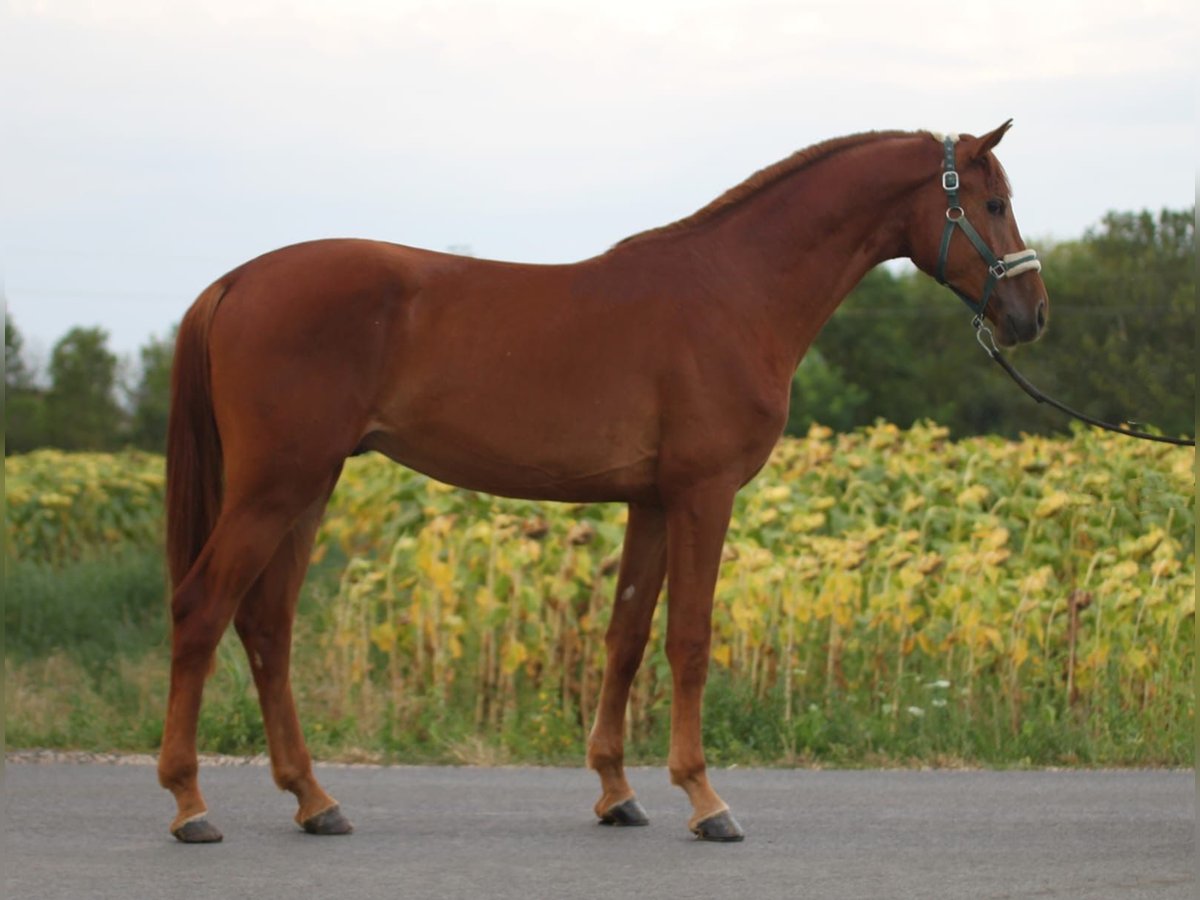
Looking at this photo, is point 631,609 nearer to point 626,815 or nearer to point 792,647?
point 626,815

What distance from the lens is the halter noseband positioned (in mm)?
6277

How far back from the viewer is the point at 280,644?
6.21 metres

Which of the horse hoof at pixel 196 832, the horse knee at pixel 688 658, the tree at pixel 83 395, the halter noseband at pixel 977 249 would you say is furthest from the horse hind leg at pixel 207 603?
the tree at pixel 83 395

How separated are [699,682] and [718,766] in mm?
1724

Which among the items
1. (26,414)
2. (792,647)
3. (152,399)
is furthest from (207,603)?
(152,399)

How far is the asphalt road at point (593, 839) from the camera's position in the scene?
199 inches

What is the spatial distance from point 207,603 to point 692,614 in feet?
5.81

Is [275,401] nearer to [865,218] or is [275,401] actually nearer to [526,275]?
[526,275]

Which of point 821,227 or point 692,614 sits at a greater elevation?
point 821,227

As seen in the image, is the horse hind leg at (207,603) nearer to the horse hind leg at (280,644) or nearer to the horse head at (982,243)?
the horse hind leg at (280,644)

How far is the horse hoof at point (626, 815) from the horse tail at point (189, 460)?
185 cm

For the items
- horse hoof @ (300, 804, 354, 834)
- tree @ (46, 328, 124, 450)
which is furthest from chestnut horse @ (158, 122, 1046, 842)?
tree @ (46, 328, 124, 450)

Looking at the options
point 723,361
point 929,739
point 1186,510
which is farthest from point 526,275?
point 1186,510

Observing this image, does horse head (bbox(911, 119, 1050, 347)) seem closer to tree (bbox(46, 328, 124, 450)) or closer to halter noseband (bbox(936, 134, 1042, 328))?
halter noseband (bbox(936, 134, 1042, 328))
